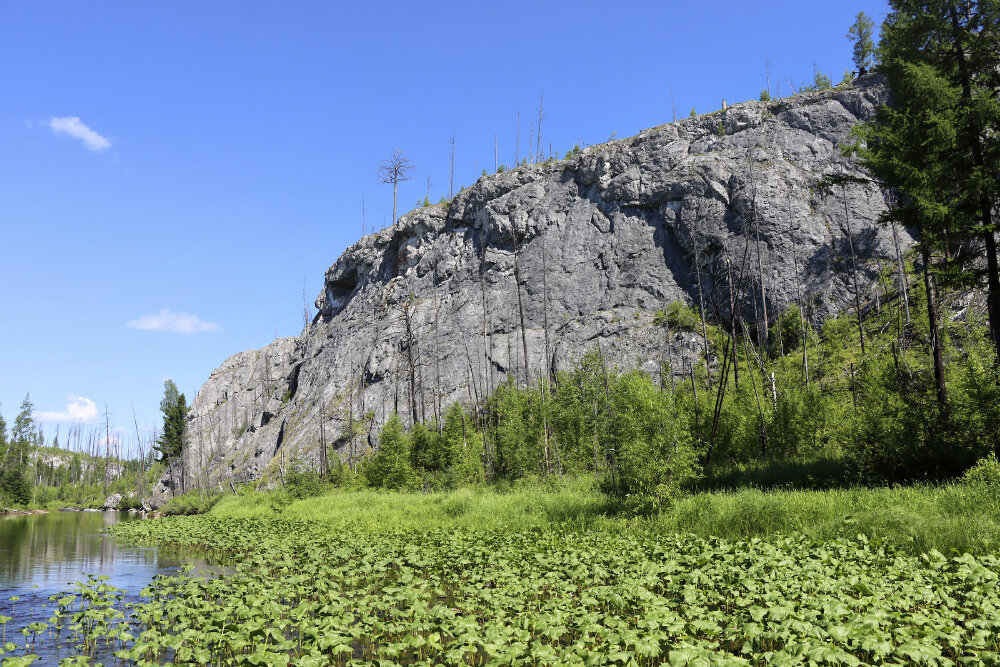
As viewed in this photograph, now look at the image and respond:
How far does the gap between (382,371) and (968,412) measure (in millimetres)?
64733

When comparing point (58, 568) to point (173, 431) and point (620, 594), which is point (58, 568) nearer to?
point (620, 594)

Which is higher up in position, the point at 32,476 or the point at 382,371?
the point at 382,371

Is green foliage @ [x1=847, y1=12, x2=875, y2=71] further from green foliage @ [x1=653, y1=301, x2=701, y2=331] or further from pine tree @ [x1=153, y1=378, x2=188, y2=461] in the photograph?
pine tree @ [x1=153, y1=378, x2=188, y2=461]

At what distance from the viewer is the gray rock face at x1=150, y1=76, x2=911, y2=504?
219ft

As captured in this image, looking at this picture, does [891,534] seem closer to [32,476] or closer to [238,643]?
[238,643]

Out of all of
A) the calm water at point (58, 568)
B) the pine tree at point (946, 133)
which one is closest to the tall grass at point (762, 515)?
the calm water at point (58, 568)

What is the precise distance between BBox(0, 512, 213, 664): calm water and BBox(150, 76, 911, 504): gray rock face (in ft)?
117

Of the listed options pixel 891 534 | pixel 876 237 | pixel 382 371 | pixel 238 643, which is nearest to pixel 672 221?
pixel 876 237

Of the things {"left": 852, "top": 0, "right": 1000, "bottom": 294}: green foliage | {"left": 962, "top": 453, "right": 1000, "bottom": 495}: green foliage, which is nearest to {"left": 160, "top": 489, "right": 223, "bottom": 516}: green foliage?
{"left": 962, "top": 453, "right": 1000, "bottom": 495}: green foliage

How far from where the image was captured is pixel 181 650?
8422 millimetres

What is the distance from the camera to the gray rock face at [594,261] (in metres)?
66.7

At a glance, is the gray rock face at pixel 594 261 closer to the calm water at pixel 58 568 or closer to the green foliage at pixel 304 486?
the green foliage at pixel 304 486

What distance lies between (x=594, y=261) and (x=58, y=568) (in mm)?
62403

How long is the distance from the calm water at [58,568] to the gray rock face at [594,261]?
35.6m
